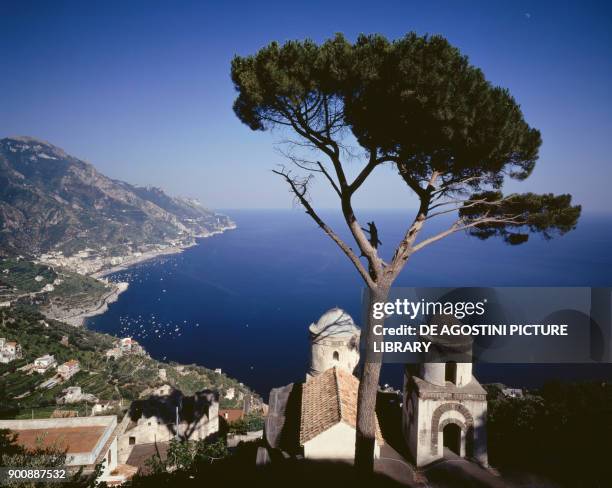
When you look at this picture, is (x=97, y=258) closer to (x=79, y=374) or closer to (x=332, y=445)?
(x=79, y=374)

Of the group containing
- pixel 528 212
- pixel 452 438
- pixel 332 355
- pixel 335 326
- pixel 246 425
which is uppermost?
pixel 528 212

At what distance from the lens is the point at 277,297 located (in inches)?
3570

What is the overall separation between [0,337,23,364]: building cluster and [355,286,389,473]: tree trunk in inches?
2176

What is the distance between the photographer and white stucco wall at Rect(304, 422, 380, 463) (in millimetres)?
9031

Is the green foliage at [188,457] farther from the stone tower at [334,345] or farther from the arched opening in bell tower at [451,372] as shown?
the arched opening in bell tower at [451,372]

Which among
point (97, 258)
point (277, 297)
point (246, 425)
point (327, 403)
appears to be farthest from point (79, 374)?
point (97, 258)

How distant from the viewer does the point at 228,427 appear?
66.1ft

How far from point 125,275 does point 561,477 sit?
139207 mm

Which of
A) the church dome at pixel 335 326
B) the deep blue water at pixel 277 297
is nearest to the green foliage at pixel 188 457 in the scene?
the church dome at pixel 335 326

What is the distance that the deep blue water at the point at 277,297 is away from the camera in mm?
59062

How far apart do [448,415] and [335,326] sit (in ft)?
16.6

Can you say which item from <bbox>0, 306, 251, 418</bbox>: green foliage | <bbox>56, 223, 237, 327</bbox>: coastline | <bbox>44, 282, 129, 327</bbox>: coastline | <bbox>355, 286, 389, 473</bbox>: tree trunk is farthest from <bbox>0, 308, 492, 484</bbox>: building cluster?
<bbox>56, 223, 237, 327</bbox>: coastline

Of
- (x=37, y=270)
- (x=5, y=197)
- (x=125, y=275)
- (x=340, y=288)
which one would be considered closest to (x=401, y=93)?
(x=340, y=288)

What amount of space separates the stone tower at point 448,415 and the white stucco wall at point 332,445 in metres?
1.29
